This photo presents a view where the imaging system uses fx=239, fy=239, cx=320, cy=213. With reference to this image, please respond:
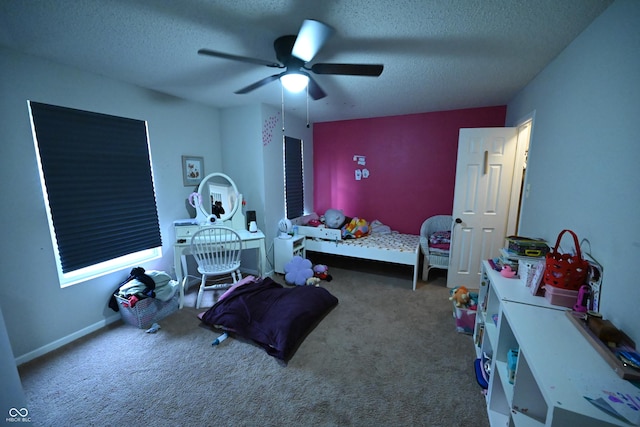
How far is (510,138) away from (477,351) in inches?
87.4

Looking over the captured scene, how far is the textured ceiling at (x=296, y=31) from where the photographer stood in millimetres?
1283

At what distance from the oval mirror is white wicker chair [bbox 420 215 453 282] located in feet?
8.34

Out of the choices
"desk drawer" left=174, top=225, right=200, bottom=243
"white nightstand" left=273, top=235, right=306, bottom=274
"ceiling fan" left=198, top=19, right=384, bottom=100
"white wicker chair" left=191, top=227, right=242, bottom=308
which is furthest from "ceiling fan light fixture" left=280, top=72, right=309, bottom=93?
"white nightstand" left=273, top=235, right=306, bottom=274

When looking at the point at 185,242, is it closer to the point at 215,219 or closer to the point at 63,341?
the point at 215,219

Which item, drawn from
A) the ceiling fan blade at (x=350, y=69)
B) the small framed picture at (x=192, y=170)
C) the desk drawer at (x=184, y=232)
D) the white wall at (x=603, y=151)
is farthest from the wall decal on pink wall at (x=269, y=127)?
the white wall at (x=603, y=151)

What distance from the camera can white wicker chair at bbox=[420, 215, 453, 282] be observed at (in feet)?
10.1

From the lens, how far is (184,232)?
271 cm

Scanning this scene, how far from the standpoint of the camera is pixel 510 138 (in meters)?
2.63

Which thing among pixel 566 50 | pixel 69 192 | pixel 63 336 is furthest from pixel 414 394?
pixel 69 192

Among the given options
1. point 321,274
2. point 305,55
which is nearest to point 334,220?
point 321,274

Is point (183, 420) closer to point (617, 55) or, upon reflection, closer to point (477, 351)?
point (477, 351)

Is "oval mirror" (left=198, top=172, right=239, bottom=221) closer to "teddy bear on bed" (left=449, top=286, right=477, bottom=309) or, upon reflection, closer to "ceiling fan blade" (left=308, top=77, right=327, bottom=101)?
"ceiling fan blade" (left=308, top=77, right=327, bottom=101)

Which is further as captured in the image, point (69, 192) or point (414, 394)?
point (69, 192)

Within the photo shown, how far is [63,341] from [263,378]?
1784mm
